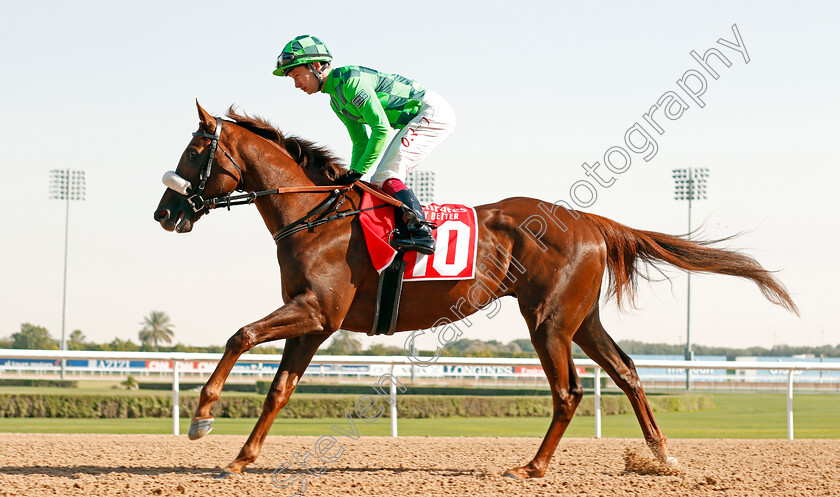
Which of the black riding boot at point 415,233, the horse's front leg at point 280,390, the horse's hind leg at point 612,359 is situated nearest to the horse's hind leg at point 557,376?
the horse's hind leg at point 612,359

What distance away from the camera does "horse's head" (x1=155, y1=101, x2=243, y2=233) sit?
14.3 feet

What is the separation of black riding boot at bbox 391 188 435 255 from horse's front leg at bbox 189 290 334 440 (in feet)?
1.94

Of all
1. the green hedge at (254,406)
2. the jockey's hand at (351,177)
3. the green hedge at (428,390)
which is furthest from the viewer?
the green hedge at (428,390)

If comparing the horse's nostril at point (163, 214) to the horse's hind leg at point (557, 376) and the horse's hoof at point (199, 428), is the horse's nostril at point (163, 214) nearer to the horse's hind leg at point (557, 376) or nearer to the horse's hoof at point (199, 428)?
the horse's hoof at point (199, 428)

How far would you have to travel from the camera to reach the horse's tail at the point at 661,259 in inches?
206

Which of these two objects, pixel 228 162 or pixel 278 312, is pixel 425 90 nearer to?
pixel 228 162

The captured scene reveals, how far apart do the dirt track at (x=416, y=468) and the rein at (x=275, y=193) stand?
1.36 meters

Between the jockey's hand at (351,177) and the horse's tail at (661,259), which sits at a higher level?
the jockey's hand at (351,177)

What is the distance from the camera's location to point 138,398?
45.3 ft

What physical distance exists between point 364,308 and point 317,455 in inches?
65.5

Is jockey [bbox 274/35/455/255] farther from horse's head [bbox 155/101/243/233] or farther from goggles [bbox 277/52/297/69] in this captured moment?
horse's head [bbox 155/101/243/233]

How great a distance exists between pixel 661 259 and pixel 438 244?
1.61 m

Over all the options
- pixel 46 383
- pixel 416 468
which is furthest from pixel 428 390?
pixel 416 468

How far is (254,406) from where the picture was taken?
14.3m
